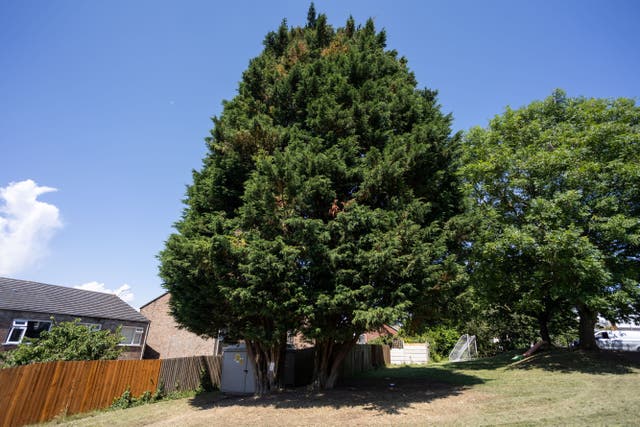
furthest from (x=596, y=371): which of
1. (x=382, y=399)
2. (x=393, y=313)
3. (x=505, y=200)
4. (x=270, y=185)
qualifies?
(x=270, y=185)

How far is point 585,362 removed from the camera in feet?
49.5

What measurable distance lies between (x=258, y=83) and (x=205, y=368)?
1492cm

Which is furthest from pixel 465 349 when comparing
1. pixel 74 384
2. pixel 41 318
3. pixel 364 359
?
pixel 41 318

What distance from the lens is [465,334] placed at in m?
30.6

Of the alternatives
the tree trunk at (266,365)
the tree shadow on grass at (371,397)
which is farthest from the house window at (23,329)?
the tree trunk at (266,365)

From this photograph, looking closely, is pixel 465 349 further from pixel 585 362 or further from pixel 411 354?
pixel 585 362

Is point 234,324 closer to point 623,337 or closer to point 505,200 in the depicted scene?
point 505,200

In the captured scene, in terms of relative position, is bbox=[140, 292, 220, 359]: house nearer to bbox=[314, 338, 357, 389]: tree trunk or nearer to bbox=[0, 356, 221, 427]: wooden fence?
bbox=[0, 356, 221, 427]: wooden fence

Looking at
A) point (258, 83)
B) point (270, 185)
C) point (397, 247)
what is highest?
point (258, 83)

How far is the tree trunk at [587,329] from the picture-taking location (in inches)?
684

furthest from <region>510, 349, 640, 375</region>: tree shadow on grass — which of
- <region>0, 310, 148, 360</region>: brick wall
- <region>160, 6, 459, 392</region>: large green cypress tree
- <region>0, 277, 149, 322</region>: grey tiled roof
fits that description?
<region>0, 277, 149, 322</region>: grey tiled roof

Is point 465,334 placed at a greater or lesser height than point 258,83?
lesser

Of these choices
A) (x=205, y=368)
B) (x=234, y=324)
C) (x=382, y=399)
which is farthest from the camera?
(x=205, y=368)

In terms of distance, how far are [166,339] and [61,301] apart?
8.42 m
